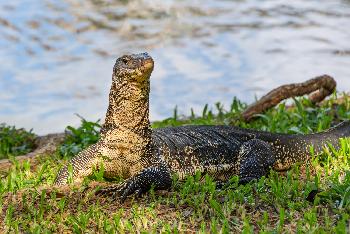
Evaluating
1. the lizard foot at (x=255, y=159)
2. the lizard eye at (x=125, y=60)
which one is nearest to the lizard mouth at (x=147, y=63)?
the lizard eye at (x=125, y=60)

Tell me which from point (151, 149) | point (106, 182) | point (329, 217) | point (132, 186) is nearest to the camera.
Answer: point (329, 217)

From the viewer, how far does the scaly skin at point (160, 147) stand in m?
6.42

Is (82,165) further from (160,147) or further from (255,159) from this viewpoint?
(255,159)

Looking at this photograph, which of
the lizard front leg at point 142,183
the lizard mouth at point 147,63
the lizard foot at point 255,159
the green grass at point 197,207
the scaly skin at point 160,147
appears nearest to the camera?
the green grass at point 197,207

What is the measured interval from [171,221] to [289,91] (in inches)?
169

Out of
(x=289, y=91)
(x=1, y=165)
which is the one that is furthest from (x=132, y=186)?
(x=289, y=91)

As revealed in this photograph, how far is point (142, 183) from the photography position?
20.2ft

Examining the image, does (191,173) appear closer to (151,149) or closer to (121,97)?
(151,149)

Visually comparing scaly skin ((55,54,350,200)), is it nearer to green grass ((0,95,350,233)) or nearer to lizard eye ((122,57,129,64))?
lizard eye ((122,57,129,64))

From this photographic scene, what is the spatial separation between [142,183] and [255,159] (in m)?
1.50

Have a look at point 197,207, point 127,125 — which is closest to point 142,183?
point 197,207

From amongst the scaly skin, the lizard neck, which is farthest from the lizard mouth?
the lizard neck

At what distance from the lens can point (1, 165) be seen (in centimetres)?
786

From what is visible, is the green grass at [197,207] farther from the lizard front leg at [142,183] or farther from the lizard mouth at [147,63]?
the lizard mouth at [147,63]
